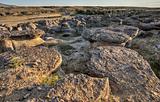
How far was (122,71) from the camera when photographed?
27.1 feet

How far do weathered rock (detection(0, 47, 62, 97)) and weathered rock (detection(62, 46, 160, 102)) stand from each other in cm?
69

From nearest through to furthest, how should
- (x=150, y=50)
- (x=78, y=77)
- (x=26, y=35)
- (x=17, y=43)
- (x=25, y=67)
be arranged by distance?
1. (x=78, y=77)
2. (x=25, y=67)
3. (x=150, y=50)
4. (x=17, y=43)
5. (x=26, y=35)

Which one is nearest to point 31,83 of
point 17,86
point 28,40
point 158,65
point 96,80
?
point 17,86

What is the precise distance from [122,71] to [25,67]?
2232mm

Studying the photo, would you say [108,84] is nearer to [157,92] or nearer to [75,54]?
[157,92]

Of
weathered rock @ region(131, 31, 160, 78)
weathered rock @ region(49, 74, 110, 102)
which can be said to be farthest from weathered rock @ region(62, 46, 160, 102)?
weathered rock @ region(131, 31, 160, 78)

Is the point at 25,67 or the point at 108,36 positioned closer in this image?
the point at 25,67

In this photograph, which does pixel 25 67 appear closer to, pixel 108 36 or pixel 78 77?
pixel 78 77

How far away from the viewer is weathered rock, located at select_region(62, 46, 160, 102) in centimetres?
756

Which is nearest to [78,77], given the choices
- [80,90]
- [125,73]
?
[80,90]

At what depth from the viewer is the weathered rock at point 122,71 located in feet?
24.8

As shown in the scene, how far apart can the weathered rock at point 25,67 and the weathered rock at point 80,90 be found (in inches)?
37.2

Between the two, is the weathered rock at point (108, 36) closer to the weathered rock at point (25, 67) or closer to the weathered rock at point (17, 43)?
the weathered rock at point (17, 43)

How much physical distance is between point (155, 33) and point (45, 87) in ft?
28.7
